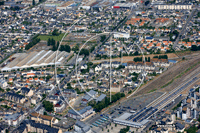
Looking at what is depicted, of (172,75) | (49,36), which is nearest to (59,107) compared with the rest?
(172,75)

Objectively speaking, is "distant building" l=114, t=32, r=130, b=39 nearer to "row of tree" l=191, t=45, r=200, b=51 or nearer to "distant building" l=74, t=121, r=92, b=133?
"row of tree" l=191, t=45, r=200, b=51

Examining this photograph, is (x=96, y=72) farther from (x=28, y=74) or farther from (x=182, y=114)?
(x=182, y=114)

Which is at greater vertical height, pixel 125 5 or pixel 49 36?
pixel 125 5

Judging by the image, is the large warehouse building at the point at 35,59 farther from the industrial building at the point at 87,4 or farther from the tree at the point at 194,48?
the industrial building at the point at 87,4

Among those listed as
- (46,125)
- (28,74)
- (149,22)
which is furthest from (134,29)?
(46,125)

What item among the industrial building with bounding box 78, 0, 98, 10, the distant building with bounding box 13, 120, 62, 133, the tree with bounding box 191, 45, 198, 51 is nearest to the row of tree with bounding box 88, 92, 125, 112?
the distant building with bounding box 13, 120, 62, 133

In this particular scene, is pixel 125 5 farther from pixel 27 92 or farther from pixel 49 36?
pixel 27 92

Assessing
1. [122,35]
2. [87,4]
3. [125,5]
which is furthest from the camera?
[87,4]

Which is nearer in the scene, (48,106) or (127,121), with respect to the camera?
(127,121)

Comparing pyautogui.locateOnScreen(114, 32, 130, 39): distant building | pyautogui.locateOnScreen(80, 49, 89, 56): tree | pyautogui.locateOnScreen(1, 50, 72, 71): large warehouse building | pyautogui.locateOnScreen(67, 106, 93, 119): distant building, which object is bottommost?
pyautogui.locateOnScreen(67, 106, 93, 119): distant building
